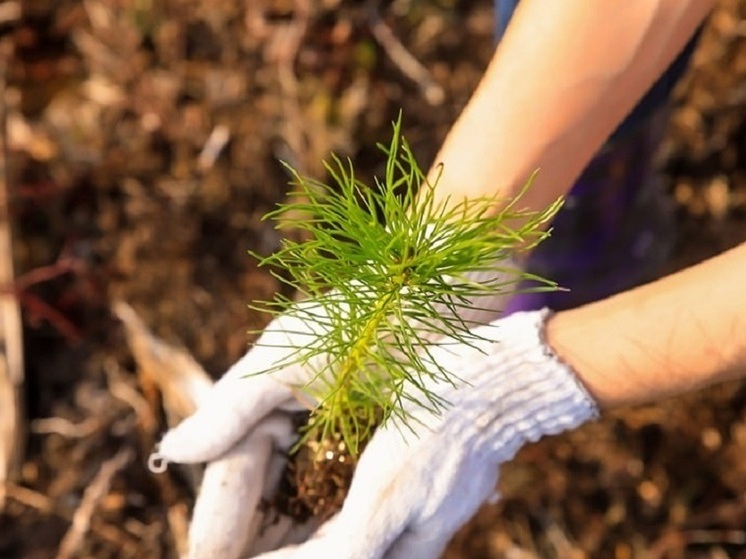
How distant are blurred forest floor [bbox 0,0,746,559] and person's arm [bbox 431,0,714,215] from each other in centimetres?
63

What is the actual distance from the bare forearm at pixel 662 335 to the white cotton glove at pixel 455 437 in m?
0.02

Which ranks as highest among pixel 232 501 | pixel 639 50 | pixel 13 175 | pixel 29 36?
pixel 639 50

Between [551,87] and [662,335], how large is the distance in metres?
0.25

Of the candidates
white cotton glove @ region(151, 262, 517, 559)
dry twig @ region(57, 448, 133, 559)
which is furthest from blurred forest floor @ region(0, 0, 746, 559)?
white cotton glove @ region(151, 262, 517, 559)

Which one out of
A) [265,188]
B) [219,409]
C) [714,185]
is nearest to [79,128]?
[265,188]

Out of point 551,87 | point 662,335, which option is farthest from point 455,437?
point 551,87

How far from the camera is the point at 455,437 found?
0.83m

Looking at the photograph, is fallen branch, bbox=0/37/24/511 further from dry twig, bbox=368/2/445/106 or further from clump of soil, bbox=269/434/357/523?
dry twig, bbox=368/2/445/106

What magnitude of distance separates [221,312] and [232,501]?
22.5 inches

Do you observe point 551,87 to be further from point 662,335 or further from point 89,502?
point 89,502

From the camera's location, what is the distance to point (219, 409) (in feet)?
2.81

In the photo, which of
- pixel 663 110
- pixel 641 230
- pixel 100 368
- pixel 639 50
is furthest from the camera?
pixel 641 230

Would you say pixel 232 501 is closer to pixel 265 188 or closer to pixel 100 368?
pixel 100 368

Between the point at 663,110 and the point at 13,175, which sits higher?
the point at 663,110
